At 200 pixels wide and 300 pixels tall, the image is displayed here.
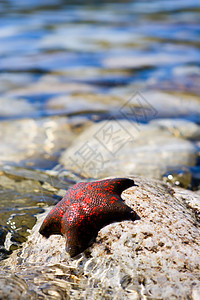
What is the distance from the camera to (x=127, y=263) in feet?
9.21

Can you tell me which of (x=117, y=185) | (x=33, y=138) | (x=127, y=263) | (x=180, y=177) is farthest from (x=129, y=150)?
(x=127, y=263)

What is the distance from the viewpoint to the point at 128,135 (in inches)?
246

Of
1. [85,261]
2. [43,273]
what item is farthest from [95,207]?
[43,273]

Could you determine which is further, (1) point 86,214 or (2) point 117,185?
(2) point 117,185

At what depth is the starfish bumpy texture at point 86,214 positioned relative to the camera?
2.93 meters

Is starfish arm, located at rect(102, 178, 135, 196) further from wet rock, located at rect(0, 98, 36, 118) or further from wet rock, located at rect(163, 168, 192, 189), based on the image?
wet rock, located at rect(0, 98, 36, 118)

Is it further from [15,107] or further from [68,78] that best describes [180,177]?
[68,78]

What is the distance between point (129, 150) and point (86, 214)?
9.66 feet

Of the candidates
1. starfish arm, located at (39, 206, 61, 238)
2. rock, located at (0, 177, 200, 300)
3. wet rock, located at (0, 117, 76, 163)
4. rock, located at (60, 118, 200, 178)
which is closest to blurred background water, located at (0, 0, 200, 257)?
wet rock, located at (0, 117, 76, 163)

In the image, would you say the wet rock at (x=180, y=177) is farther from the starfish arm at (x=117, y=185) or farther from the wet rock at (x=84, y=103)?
the wet rock at (x=84, y=103)

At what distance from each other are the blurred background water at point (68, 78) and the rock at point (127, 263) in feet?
1.87

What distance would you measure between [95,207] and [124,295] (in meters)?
0.72

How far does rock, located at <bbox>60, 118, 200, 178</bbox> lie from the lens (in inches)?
205

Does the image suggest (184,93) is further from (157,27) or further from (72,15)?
(72,15)
